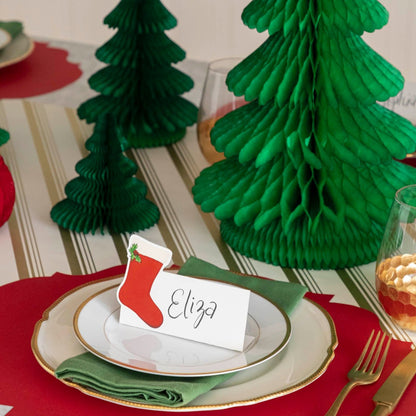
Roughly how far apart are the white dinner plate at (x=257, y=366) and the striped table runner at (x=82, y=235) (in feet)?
0.43

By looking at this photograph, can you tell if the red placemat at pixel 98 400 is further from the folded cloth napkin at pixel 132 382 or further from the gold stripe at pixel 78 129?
the gold stripe at pixel 78 129

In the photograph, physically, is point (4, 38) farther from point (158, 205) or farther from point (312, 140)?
point (312, 140)

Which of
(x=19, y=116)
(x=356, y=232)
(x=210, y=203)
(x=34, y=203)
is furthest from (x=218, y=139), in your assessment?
(x=19, y=116)

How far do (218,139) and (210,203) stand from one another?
0.29 ft

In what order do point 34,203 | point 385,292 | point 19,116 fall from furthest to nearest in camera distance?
point 19,116 → point 34,203 → point 385,292

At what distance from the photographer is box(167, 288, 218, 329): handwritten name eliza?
0.79 metres

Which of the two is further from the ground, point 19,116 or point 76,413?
point 76,413

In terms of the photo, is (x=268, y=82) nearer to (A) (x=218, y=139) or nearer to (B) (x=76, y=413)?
(A) (x=218, y=139)

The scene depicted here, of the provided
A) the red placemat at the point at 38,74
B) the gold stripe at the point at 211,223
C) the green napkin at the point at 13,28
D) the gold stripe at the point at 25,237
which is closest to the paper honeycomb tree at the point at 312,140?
the gold stripe at the point at 211,223

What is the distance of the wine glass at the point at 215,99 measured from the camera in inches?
49.3

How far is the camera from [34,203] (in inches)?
48.7

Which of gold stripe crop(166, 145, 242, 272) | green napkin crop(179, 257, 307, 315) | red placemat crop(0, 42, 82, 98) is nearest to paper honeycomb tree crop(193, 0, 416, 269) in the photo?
gold stripe crop(166, 145, 242, 272)

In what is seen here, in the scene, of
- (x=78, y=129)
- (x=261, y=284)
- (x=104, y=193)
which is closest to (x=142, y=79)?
(x=78, y=129)

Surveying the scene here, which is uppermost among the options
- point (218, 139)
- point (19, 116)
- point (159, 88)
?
point (218, 139)
